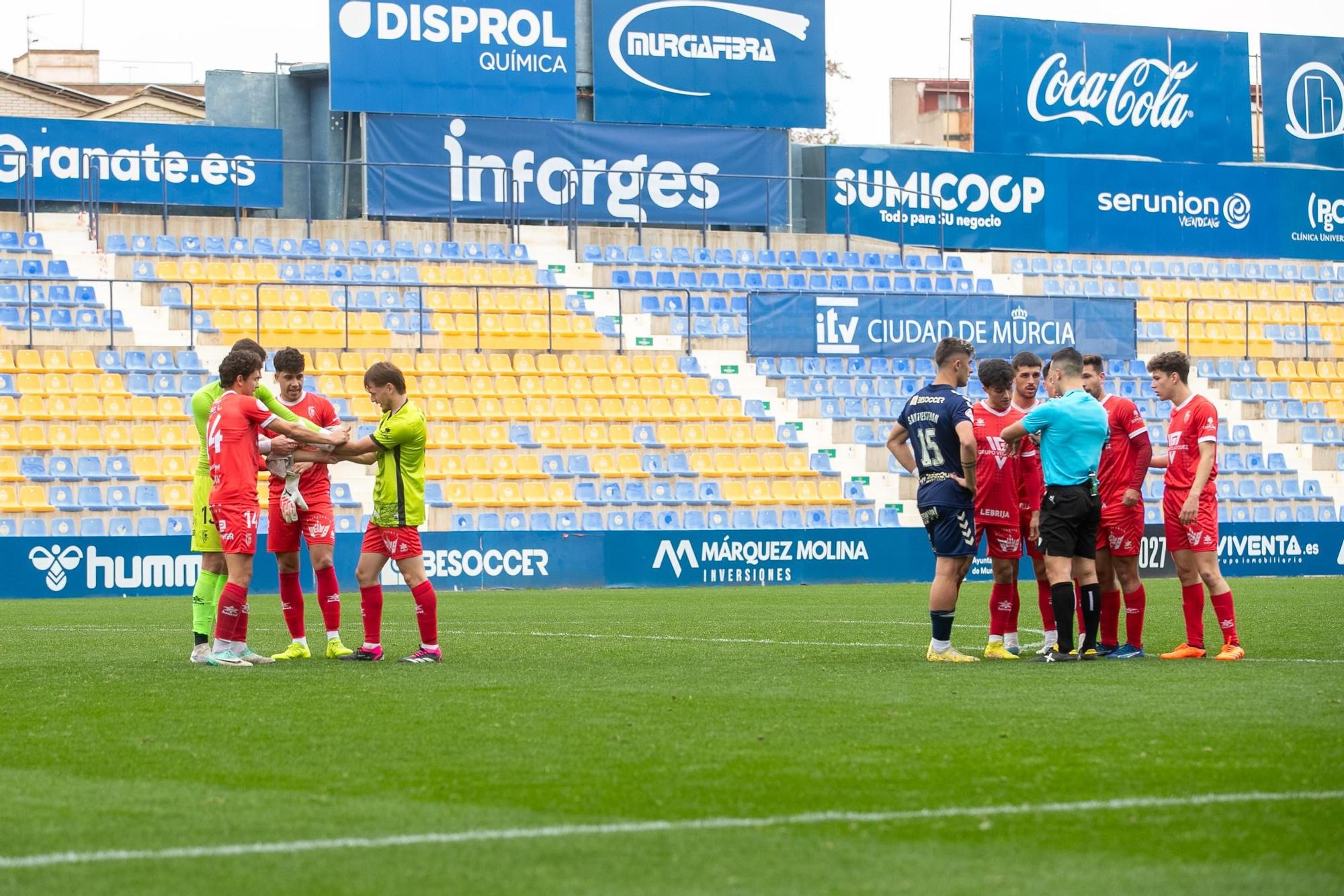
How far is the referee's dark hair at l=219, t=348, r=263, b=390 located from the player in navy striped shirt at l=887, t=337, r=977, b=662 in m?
3.91

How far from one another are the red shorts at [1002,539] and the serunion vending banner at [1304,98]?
95.3ft

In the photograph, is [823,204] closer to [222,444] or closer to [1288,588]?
[1288,588]

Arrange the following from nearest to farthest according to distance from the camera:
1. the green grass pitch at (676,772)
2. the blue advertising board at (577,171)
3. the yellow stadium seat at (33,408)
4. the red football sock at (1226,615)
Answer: the green grass pitch at (676,772) < the red football sock at (1226,615) < the yellow stadium seat at (33,408) < the blue advertising board at (577,171)

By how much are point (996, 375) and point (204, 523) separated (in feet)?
16.1

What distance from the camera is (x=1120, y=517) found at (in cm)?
1128

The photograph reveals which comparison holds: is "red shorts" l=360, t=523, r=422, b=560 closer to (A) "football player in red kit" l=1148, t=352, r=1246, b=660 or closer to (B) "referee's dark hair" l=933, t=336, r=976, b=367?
(B) "referee's dark hair" l=933, t=336, r=976, b=367

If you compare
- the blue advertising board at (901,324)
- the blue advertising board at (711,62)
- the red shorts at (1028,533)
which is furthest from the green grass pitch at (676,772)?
the blue advertising board at (711,62)

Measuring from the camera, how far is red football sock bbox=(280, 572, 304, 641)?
37.8 ft

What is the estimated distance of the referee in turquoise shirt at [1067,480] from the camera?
10.8 meters

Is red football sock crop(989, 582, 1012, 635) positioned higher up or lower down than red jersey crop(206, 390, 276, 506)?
lower down

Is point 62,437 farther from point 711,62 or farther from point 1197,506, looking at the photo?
point 1197,506

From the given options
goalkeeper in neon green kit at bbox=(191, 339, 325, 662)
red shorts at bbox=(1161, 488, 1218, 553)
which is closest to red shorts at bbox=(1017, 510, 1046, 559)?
red shorts at bbox=(1161, 488, 1218, 553)

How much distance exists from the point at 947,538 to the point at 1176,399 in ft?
5.53

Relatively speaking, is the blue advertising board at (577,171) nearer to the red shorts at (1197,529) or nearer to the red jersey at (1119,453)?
the red jersey at (1119,453)
